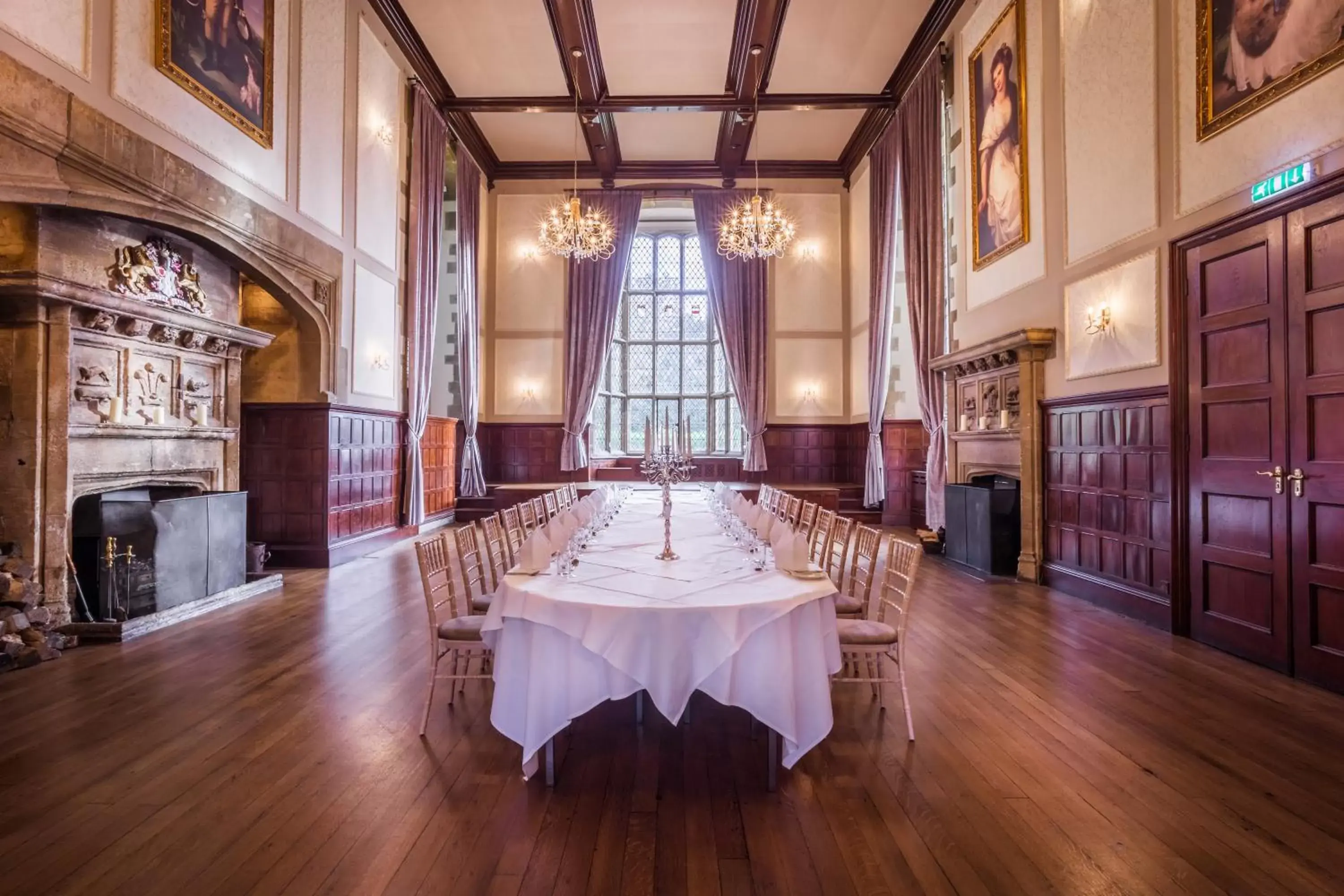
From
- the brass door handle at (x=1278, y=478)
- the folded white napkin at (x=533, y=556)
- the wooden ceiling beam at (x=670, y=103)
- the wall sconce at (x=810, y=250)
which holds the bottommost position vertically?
the folded white napkin at (x=533, y=556)

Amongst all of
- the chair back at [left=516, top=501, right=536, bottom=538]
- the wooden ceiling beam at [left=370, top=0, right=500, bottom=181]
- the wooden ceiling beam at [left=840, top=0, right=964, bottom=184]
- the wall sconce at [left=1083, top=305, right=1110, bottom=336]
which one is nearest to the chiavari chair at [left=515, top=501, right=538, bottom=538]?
the chair back at [left=516, top=501, right=536, bottom=538]

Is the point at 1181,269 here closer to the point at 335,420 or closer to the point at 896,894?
the point at 896,894

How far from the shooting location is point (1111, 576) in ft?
17.1

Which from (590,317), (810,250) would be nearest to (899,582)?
(590,317)

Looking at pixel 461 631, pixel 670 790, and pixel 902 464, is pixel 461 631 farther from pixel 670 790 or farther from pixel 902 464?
pixel 902 464

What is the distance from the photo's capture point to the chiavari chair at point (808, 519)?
4602mm

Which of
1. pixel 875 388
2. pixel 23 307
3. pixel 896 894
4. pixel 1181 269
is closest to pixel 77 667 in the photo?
pixel 23 307

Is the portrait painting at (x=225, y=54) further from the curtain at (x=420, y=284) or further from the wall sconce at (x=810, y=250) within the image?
the wall sconce at (x=810, y=250)

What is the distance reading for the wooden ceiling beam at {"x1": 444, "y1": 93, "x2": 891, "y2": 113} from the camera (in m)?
9.76

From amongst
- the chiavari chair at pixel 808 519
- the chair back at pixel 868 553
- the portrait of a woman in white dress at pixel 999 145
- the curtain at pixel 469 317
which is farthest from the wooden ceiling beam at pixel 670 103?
the chair back at pixel 868 553

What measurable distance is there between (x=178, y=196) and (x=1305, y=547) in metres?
7.86

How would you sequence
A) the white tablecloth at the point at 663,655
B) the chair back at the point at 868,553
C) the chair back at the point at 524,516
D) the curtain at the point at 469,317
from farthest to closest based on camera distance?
the curtain at the point at 469,317 → the chair back at the point at 524,516 → the chair back at the point at 868,553 → the white tablecloth at the point at 663,655

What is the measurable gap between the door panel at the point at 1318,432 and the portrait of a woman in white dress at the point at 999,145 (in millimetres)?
2928

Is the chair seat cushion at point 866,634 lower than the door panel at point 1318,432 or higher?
lower
